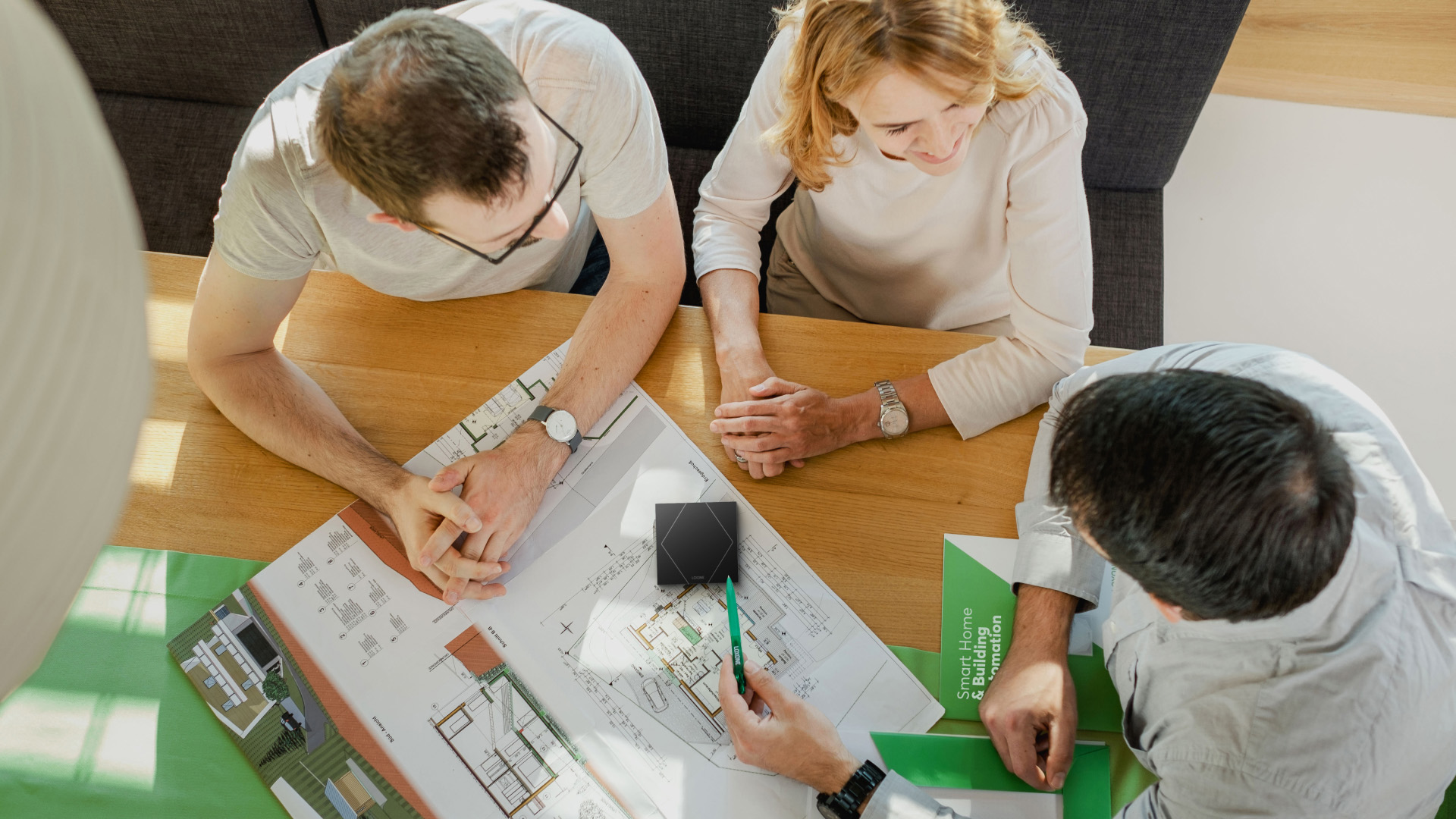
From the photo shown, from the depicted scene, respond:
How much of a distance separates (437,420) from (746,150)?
24.7 inches

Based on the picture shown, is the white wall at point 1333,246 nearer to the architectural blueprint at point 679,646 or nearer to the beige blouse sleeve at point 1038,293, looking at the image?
the beige blouse sleeve at point 1038,293

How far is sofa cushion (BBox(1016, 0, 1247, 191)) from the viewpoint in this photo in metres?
1.52

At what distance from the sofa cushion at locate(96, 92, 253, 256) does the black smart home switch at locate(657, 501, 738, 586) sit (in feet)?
4.41

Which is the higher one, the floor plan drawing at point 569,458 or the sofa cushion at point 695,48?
the sofa cushion at point 695,48

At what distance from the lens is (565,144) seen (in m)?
1.20

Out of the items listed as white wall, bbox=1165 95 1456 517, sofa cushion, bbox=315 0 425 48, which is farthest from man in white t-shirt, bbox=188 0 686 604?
white wall, bbox=1165 95 1456 517

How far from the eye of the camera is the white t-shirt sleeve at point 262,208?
107cm

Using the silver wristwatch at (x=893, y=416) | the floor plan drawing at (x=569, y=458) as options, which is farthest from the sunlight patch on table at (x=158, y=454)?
the silver wristwatch at (x=893, y=416)

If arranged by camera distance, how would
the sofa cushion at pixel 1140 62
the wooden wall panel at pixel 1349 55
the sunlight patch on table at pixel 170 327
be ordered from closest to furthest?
the sunlight patch on table at pixel 170 327, the sofa cushion at pixel 1140 62, the wooden wall panel at pixel 1349 55

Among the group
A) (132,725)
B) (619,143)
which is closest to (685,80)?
(619,143)

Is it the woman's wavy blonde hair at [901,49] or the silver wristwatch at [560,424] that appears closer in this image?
the woman's wavy blonde hair at [901,49]

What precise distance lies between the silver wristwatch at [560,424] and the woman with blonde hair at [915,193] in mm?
195

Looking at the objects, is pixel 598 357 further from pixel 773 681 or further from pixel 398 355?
pixel 773 681

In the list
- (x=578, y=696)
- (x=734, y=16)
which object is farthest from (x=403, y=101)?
(x=734, y=16)
